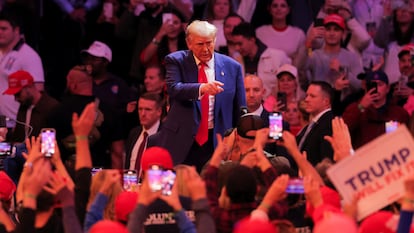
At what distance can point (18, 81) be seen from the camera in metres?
13.5

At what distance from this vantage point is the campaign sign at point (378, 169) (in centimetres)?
738

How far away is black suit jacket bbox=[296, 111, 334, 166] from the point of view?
38.1 ft

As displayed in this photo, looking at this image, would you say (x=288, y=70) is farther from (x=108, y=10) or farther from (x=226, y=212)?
(x=226, y=212)

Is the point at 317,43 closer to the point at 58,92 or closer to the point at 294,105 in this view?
the point at 294,105

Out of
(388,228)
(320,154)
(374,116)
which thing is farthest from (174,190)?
(374,116)

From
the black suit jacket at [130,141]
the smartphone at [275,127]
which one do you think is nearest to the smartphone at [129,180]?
the smartphone at [275,127]

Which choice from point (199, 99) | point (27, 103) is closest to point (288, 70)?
point (27, 103)

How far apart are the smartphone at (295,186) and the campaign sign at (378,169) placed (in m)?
0.80

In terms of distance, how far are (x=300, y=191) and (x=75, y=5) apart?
312 inches

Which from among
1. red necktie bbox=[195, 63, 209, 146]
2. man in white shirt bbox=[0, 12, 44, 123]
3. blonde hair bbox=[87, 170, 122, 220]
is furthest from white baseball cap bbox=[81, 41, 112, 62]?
blonde hair bbox=[87, 170, 122, 220]

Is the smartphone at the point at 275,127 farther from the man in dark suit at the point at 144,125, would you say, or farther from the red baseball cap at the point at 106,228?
the man in dark suit at the point at 144,125

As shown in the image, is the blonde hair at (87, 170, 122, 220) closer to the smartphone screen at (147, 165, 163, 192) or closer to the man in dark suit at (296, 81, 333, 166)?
the smartphone screen at (147, 165, 163, 192)

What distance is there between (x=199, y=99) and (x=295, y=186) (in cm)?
278

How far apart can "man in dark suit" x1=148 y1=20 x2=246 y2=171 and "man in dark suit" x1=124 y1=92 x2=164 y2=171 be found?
1.61 metres
